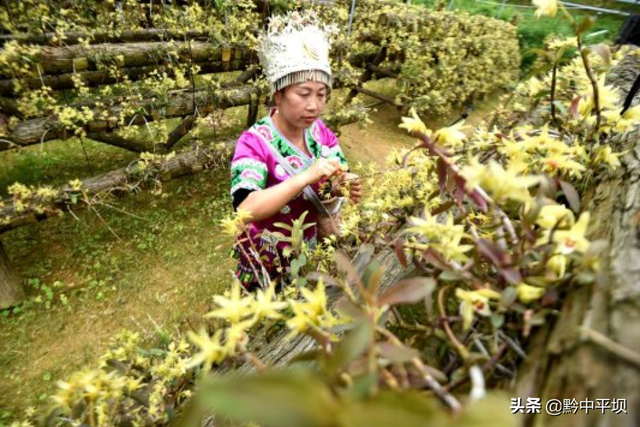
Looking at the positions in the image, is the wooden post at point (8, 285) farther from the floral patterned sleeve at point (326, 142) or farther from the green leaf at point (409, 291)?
the green leaf at point (409, 291)

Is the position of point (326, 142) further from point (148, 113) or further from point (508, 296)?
point (148, 113)

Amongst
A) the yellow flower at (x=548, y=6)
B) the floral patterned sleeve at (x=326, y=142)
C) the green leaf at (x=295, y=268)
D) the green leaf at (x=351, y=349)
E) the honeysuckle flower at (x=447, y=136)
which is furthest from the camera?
the floral patterned sleeve at (x=326, y=142)

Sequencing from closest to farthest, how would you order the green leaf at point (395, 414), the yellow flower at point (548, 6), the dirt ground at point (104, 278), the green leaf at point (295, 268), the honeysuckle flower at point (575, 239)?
the green leaf at point (395, 414) → the honeysuckle flower at point (575, 239) → the yellow flower at point (548, 6) → the green leaf at point (295, 268) → the dirt ground at point (104, 278)

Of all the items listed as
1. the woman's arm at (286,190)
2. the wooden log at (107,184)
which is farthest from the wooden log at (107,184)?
the woman's arm at (286,190)

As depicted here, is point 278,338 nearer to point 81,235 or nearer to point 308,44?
point 308,44

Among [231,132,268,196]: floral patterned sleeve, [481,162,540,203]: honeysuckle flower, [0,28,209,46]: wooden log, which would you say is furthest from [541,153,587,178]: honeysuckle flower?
[0,28,209,46]: wooden log

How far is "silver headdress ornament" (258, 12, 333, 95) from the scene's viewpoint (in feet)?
5.77

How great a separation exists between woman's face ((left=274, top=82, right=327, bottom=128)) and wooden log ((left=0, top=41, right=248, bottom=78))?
212 centimetres

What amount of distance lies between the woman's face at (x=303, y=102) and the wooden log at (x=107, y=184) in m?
2.07

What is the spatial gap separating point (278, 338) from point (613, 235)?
0.82 metres

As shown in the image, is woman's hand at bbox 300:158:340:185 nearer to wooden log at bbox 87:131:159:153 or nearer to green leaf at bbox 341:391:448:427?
green leaf at bbox 341:391:448:427

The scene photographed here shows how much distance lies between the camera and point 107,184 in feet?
10.4

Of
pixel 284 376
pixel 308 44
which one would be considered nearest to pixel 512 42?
pixel 308 44

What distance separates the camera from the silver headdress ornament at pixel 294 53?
176cm
